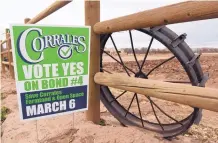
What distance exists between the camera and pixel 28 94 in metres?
1.95

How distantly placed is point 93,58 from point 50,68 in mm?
520

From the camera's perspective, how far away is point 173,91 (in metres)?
1.55

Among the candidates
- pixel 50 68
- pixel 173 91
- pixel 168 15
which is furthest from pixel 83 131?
pixel 168 15

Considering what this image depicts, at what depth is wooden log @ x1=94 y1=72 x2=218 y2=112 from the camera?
133 centimetres

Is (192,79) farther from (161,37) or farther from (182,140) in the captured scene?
(182,140)

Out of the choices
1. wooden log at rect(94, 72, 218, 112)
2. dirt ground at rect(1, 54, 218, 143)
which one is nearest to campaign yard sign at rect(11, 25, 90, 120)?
dirt ground at rect(1, 54, 218, 143)

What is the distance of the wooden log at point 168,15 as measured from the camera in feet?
4.18

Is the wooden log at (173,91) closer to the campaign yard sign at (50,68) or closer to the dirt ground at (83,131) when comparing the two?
the campaign yard sign at (50,68)

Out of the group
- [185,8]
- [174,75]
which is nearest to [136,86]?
[185,8]

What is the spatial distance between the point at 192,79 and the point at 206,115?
75.8 inches

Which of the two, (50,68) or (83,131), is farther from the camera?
(83,131)

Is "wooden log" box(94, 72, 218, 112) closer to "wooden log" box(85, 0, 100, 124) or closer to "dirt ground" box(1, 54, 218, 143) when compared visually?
"wooden log" box(85, 0, 100, 124)

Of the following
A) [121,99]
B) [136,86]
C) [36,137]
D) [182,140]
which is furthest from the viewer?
[121,99]

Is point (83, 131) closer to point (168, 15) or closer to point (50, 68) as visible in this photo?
point (50, 68)
